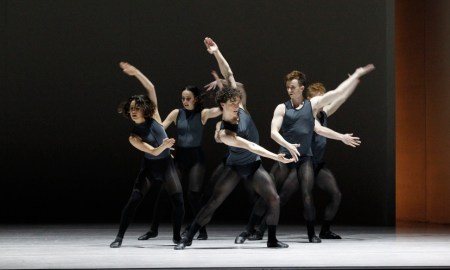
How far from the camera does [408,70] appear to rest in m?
9.69

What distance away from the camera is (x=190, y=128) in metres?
7.02

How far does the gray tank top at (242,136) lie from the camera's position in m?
5.99

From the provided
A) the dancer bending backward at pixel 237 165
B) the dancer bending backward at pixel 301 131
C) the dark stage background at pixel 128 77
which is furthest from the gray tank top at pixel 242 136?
the dark stage background at pixel 128 77

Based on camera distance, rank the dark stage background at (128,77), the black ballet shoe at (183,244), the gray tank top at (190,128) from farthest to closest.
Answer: the dark stage background at (128,77) < the gray tank top at (190,128) < the black ballet shoe at (183,244)

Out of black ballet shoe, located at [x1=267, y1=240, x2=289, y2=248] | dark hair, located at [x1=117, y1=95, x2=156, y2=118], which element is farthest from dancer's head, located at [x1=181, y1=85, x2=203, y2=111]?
black ballet shoe, located at [x1=267, y1=240, x2=289, y2=248]

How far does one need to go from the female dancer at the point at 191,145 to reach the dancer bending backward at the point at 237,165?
Answer: 81cm

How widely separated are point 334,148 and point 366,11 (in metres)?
1.50

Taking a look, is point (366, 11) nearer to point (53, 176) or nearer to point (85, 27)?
point (85, 27)

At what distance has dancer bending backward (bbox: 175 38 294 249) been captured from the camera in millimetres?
5898

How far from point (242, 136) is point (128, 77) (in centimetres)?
326

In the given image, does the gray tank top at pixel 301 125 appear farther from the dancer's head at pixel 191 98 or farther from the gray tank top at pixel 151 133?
the gray tank top at pixel 151 133

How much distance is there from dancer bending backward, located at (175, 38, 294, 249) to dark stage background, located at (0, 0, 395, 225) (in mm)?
2997

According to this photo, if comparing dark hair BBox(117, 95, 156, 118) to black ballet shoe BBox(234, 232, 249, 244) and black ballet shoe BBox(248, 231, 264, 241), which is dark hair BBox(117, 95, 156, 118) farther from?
black ballet shoe BBox(248, 231, 264, 241)

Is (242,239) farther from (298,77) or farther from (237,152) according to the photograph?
(298,77)
